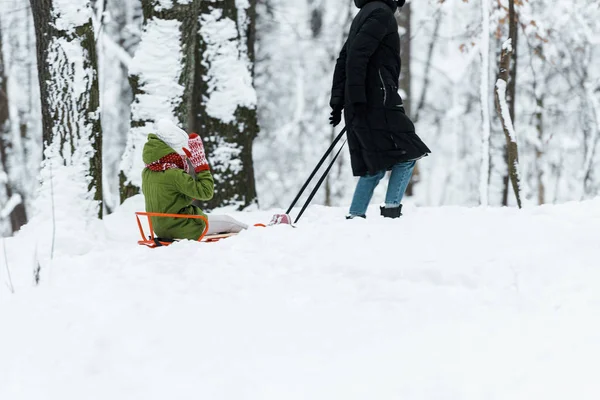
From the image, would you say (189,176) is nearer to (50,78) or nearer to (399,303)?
(50,78)

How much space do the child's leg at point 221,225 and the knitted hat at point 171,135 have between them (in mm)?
620

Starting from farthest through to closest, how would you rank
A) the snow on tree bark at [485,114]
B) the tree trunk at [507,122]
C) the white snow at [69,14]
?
1. the snow on tree bark at [485,114]
2. the tree trunk at [507,122]
3. the white snow at [69,14]

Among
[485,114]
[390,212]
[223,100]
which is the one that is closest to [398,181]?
[390,212]

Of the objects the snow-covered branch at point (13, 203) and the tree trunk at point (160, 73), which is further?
the snow-covered branch at point (13, 203)

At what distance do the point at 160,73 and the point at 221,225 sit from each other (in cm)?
195

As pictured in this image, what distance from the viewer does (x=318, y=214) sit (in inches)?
244

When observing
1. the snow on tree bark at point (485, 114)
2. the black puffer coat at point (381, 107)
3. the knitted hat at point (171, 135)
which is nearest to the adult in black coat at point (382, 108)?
the black puffer coat at point (381, 107)

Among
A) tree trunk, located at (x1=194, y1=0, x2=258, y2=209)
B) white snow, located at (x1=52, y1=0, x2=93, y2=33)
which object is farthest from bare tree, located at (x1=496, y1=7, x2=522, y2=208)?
white snow, located at (x1=52, y1=0, x2=93, y2=33)

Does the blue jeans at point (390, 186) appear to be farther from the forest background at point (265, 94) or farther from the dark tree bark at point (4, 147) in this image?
the dark tree bark at point (4, 147)

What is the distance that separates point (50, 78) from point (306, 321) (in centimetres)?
304


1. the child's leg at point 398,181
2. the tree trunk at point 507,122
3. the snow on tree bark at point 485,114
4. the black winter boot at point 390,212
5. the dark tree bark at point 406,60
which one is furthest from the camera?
the dark tree bark at point 406,60

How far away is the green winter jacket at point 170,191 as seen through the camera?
457cm

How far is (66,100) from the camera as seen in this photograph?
4.90 metres

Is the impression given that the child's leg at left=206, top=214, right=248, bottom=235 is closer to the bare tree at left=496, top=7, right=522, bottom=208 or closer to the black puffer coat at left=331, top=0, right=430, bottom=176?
the black puffer coat at left=331, top=0, right=430, bottom=176
